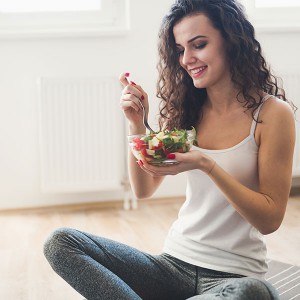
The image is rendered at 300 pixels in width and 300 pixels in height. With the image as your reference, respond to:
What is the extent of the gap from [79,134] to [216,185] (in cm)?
180

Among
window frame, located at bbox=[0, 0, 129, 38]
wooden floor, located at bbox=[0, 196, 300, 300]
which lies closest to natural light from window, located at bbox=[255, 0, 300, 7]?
window frame, located at bbox=[0, 0, 129, 38]

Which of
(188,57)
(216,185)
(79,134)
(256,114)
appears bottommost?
(79,134)

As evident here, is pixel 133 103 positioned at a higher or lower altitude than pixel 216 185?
higher

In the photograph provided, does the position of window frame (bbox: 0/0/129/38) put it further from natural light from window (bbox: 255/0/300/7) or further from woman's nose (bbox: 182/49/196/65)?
woman's nose (bbox: 182/49/196/65)

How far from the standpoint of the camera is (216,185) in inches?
47.3

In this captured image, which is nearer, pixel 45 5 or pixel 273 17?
pixel 45 5

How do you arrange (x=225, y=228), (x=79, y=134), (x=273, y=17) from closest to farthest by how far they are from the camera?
(x=225, y=228) → (x=79, y=134) → (x=273, y=17)

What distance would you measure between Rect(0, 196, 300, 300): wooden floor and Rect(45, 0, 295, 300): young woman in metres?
0.62

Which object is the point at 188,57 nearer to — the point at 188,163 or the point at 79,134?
the point at 188,163

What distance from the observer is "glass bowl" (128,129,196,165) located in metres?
1.15

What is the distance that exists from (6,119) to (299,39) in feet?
5.68

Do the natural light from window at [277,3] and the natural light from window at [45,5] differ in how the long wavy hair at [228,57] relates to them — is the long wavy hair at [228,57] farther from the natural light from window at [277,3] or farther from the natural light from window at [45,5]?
the natural light from window at [277,3]

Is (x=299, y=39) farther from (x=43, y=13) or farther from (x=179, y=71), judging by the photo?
(x=179, y=71)

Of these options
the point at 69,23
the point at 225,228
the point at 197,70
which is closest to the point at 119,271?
the point at 225,228
